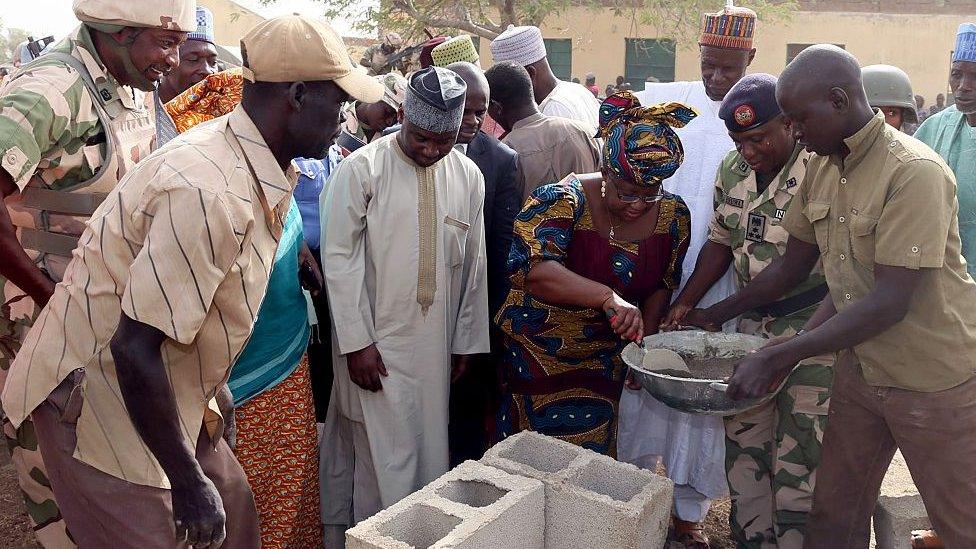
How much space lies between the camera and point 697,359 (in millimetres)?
3311

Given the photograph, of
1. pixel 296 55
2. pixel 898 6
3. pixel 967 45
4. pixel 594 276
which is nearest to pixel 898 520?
pixel 594 276

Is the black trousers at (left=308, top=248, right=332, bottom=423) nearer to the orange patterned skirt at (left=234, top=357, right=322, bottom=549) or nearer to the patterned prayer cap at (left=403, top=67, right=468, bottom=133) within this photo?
the orange patterned skirt at (left=234, top=357, right=322, bottom=549)

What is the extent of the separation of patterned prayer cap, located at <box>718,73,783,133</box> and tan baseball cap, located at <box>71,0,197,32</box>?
2.00 meters

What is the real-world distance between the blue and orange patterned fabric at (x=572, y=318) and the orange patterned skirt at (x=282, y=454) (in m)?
0.83

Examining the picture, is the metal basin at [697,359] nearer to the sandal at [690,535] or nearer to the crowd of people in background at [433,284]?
the crowd of people in background at [433,284]

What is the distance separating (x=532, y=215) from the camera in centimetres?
318

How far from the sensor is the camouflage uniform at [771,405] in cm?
318

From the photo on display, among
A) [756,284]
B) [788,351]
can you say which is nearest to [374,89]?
[788,351]

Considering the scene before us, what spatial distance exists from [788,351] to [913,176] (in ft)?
2.18

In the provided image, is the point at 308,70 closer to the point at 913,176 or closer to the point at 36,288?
the point at 36,288

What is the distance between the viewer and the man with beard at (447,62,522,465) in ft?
12.6

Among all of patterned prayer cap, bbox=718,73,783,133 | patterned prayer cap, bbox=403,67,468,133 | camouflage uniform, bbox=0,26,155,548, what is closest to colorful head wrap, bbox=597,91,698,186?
patterned prayer cap, bbox=718,73,783,133

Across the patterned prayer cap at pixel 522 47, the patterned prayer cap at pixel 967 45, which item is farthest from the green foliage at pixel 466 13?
the patterned prayer cap at pixel 967 45

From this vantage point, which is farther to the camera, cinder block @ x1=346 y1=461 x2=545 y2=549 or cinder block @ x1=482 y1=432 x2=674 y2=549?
cinder block @ x1=482 y1=432 x2=674 y2=549
